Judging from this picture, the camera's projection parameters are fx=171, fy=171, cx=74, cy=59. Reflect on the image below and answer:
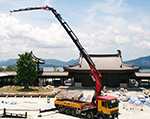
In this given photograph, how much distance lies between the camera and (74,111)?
24.8m

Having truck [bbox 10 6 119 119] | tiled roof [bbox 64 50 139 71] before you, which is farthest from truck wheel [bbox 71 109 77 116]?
tiled roof [bbox 64 50 139 71]

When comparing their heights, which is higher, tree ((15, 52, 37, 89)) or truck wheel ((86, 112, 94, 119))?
tree ((15, 52, 37, 89))

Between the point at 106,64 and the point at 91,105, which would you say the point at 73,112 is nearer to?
the point at 91,105

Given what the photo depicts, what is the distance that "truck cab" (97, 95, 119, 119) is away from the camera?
21.6 m

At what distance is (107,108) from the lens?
21672mm

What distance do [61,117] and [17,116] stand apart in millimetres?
6124

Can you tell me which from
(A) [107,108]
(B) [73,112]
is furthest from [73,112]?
(A) [107,108]

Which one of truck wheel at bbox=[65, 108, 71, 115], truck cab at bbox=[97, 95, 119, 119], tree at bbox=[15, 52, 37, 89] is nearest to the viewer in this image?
truck cab at bbox=[97, 95, 119, 119]

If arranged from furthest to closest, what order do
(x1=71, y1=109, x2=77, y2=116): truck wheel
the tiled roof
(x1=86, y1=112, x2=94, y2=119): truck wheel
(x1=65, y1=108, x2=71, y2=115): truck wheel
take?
the tiled roof < (x1=65, y1=108, x2=71, y2=115): truck wheel < (x1=71, y1=109, x2=77, y2=116): truck wheel < (x1=86, y1=112, x2=94, y2=119): truck wheel

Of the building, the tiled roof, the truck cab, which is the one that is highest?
the tiled roof

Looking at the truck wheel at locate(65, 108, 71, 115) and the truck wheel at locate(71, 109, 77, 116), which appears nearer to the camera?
the truck wheel at locate(71, 109, 77, 116)

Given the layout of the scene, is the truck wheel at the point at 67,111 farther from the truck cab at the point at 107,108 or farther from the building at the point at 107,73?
the building at the point at 107,73

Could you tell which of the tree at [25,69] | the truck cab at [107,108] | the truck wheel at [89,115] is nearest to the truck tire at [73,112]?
the truck wheel at [89,115]

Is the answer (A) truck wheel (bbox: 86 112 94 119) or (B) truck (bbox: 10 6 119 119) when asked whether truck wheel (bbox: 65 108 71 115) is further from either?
(A) truck wheel (bbox: 86 112 94 119)
